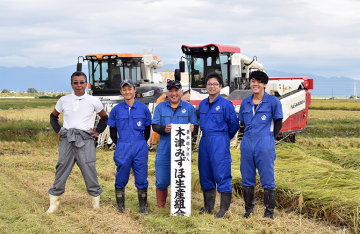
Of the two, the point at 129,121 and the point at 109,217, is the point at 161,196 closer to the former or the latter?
the point at 109,217

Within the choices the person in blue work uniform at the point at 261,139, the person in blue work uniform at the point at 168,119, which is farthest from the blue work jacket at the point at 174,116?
the person in blue work uniform at the point at 261,139

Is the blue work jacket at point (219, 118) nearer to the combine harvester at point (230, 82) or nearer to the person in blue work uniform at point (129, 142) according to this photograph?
the person in blue work uniform at point (129, 142)

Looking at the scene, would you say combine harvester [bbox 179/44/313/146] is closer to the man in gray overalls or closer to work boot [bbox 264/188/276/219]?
work boot [bbox 264/188/276/219]

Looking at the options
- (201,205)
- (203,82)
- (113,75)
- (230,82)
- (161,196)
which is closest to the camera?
(161,196)

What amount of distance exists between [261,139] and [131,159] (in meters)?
1.70

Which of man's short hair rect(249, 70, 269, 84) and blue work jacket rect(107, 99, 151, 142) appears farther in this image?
blue work jacket rect(107, 99, 151, 142)

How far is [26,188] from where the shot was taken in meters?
6.02

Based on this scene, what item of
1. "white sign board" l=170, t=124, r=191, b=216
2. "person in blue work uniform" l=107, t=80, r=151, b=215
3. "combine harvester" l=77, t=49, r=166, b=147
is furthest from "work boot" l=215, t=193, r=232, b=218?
"combine harvester" l=77, t=49, r=166, b=147

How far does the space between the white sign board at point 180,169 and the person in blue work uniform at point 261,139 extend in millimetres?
731

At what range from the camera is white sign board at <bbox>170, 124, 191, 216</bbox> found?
4672mm

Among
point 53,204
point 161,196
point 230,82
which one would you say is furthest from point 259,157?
point 230,82

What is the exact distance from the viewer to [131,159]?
15.5 feet

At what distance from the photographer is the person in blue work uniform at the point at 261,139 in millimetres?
4438

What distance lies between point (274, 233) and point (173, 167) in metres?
1.49
